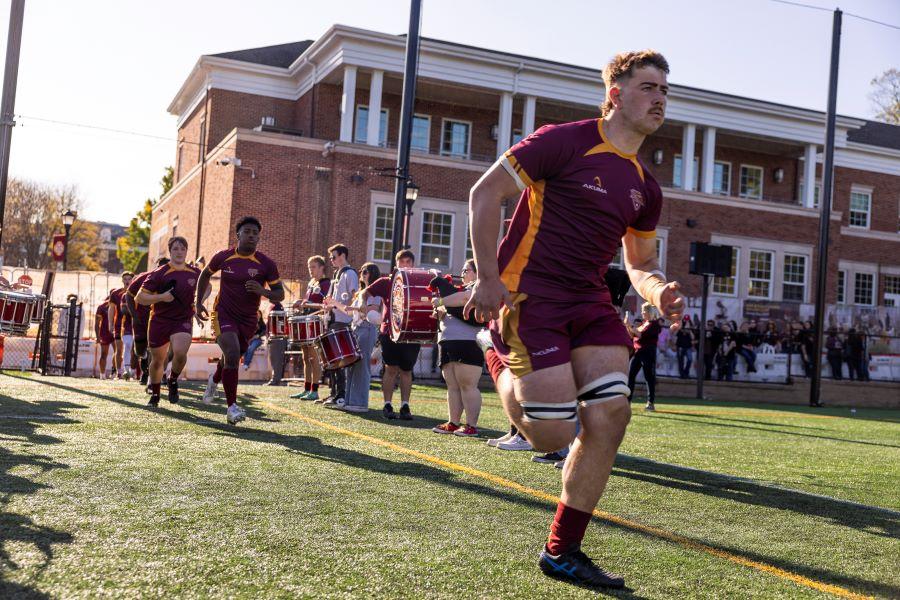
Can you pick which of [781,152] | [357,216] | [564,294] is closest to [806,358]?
[357,216]

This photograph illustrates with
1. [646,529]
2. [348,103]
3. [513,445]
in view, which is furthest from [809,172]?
[646,529]

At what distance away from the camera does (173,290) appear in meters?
12.1

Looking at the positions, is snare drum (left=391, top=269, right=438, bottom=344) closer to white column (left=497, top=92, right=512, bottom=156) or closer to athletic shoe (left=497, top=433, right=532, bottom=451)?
athletic shoe (left=497, top=433, right=532, bottom=451)

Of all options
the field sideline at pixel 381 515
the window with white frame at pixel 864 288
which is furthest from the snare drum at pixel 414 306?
the window with white frame at pixel 864 288

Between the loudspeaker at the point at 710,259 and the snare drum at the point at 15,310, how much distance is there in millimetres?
17318

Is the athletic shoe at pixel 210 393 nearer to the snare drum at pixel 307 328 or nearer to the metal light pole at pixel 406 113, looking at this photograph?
the snare drum at pixel 307 328

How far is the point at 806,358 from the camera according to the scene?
28500 millimetres

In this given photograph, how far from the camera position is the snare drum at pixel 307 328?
12516 mm

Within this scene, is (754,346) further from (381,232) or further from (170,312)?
(170,312)

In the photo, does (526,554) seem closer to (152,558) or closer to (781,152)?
(152,558)

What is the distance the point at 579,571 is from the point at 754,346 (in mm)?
25331

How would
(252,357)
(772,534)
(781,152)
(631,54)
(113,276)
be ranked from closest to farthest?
1. (631,54)
2. (772,534)
3. (252,357)
4. (113,276)
5. (781,152)

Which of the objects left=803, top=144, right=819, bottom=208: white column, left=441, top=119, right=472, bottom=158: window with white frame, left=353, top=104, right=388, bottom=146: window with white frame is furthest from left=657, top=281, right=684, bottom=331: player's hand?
left=803, top=144, right=819, bottom=208: white column

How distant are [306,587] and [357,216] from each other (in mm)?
29695
